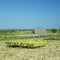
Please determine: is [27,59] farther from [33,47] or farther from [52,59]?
[33,47]

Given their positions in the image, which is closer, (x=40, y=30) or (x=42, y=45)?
(x=42, y=45)

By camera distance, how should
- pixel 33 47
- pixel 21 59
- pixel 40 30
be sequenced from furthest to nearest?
pixel 40 30 → pixel 33 47 → pixel 21 59

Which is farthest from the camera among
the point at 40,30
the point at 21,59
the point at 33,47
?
the point at 40,30

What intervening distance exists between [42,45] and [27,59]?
22.7ft

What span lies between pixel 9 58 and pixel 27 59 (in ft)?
3.96

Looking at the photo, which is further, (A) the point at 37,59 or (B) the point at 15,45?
(B) the point at 15,45

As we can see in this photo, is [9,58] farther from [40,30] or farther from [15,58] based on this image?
[40,30]

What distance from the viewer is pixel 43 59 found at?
37.5 ft

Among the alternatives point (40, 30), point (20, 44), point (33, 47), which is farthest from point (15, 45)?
point (40, 30)

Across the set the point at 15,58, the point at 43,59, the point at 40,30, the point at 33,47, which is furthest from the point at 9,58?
the point at 40,30

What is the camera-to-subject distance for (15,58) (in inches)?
462

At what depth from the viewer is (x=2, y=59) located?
37.4ft

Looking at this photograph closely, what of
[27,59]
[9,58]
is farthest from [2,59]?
[27,59]

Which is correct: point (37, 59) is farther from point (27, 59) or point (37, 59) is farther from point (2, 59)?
point (2, 59)
